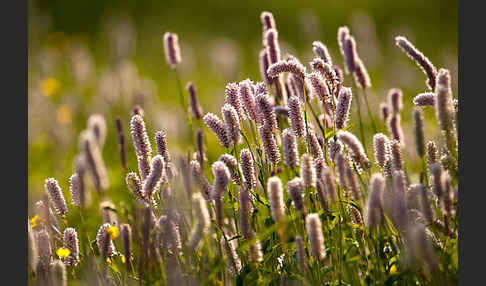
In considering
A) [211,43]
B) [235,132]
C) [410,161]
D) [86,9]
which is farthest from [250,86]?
[86,9]

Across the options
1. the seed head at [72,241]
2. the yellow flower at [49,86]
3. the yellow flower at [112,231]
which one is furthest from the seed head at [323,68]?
the yellow flower at [49,86]

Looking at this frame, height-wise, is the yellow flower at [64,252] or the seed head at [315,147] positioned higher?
the seed head at [315,147]

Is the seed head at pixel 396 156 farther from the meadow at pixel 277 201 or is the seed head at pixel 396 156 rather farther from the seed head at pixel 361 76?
the seed head at pixel 361 76

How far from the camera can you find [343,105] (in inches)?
99.2

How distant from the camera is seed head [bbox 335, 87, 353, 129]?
8.21 feet

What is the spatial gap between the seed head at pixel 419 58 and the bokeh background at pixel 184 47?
309 centimetres

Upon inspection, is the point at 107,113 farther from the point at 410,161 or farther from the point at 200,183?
the point at 200,183

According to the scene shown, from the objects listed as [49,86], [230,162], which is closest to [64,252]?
[230,162]

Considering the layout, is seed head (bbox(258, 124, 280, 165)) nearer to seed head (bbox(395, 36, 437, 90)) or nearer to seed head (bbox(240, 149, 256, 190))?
seed head (bbox(240, 149, 256, 190))

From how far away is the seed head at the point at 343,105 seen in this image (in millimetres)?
2504

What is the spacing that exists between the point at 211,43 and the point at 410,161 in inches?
321

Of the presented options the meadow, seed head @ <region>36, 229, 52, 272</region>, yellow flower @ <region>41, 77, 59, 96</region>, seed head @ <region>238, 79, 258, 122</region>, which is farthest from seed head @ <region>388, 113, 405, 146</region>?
yellow flower @ <region>41, 77, 59, 96</region>

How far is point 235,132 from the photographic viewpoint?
2.51 m

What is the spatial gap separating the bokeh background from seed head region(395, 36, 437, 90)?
10.1 feet
